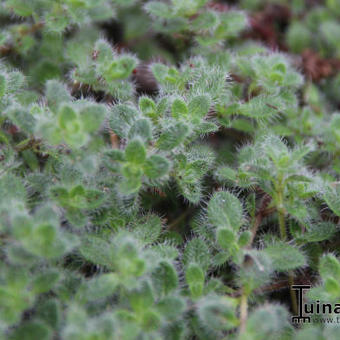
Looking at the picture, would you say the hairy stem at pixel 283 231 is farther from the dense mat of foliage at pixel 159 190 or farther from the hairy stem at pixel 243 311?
the hairy stem at pixel 243 311

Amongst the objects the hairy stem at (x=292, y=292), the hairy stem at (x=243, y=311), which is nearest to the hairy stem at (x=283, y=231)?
the hairy stem at (x=292, y=292)

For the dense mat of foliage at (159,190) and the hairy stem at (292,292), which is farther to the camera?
the hairy stem at (292,292)

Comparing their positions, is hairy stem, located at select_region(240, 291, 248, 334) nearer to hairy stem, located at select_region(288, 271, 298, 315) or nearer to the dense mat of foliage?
the dense mat of foliage

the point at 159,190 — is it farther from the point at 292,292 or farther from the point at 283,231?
the point at 292,292

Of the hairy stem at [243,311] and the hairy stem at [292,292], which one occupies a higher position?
the hairy stem at [243,311]

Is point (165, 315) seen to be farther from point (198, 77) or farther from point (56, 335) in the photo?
point (198, 77)

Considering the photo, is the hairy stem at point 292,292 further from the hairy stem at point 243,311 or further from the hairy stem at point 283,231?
the hairy stem at point 243,311

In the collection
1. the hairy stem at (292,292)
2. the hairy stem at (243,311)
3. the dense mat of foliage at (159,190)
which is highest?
the dense mat of foliage at (159,190)

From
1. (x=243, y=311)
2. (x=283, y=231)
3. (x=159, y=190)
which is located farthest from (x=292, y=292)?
(x=159, y=190)
